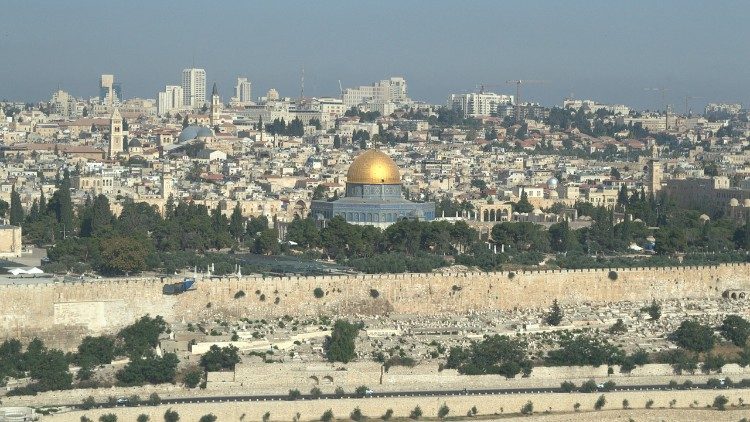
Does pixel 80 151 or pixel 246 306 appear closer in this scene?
pixel 246 306

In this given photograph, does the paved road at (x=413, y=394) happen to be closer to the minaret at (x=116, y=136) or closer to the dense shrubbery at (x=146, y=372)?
the dense shrubbery at (x=146, y=372)

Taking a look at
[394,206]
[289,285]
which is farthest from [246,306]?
[394,206]

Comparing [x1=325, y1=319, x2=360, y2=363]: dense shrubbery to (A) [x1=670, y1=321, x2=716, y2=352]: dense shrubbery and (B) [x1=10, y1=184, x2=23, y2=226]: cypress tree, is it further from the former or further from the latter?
(B) [x1=10, y1=184, x2=23, y2=226]: cypress tree

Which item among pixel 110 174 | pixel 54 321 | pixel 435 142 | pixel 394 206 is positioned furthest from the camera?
pixel 435 142

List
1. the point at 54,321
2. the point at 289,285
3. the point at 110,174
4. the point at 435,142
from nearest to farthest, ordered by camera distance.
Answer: the point at 54,321, the point at 289,285, the point at 110,174, the point at 435,142

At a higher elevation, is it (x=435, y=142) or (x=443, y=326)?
(x=435, y=142)

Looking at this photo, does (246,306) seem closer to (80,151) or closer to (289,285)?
(289,285)

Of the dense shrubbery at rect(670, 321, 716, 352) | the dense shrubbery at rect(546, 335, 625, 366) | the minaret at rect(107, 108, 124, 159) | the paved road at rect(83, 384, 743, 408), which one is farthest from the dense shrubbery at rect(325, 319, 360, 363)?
the minaret at rect(107, 108, 124, 159)
